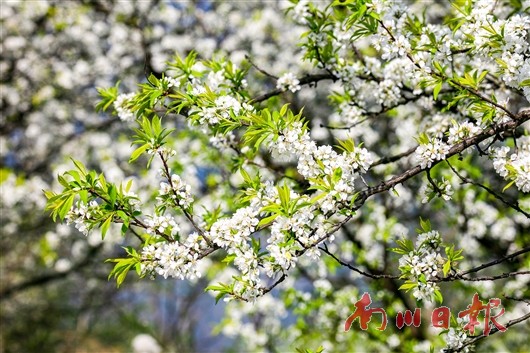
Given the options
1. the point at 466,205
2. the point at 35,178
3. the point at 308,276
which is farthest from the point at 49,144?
the point at 466,205

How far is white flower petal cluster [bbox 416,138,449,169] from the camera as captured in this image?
2244mm

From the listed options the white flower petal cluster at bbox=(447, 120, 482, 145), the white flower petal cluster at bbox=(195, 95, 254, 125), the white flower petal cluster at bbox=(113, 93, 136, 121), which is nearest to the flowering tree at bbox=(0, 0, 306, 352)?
the white flower petal cluster at bbox=(113, 93, 136, 121)

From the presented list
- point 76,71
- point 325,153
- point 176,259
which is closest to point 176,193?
point 176,259

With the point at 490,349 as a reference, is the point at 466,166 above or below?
above

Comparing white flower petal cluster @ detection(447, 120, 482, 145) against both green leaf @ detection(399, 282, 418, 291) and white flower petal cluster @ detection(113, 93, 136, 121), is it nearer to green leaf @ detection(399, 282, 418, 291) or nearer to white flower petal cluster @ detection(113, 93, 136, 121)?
green leaf @ detection(399, 282, 418, 291)

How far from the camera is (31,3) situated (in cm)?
784

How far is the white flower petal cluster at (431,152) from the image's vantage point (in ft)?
7.36

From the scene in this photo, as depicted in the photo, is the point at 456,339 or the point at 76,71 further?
the point at 76,71

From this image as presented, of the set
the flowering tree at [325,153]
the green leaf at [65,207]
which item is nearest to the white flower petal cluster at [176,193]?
the flowering tree at [325,153]

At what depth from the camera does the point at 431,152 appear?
2254 mm

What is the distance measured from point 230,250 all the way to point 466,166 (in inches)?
106

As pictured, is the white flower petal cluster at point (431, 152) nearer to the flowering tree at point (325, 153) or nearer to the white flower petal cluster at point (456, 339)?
the flowering tree at point (325, 153)

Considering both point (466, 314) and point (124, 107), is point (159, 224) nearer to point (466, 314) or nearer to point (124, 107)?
point (124, 107)

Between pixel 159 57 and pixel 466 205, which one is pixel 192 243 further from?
pixel 159 57
